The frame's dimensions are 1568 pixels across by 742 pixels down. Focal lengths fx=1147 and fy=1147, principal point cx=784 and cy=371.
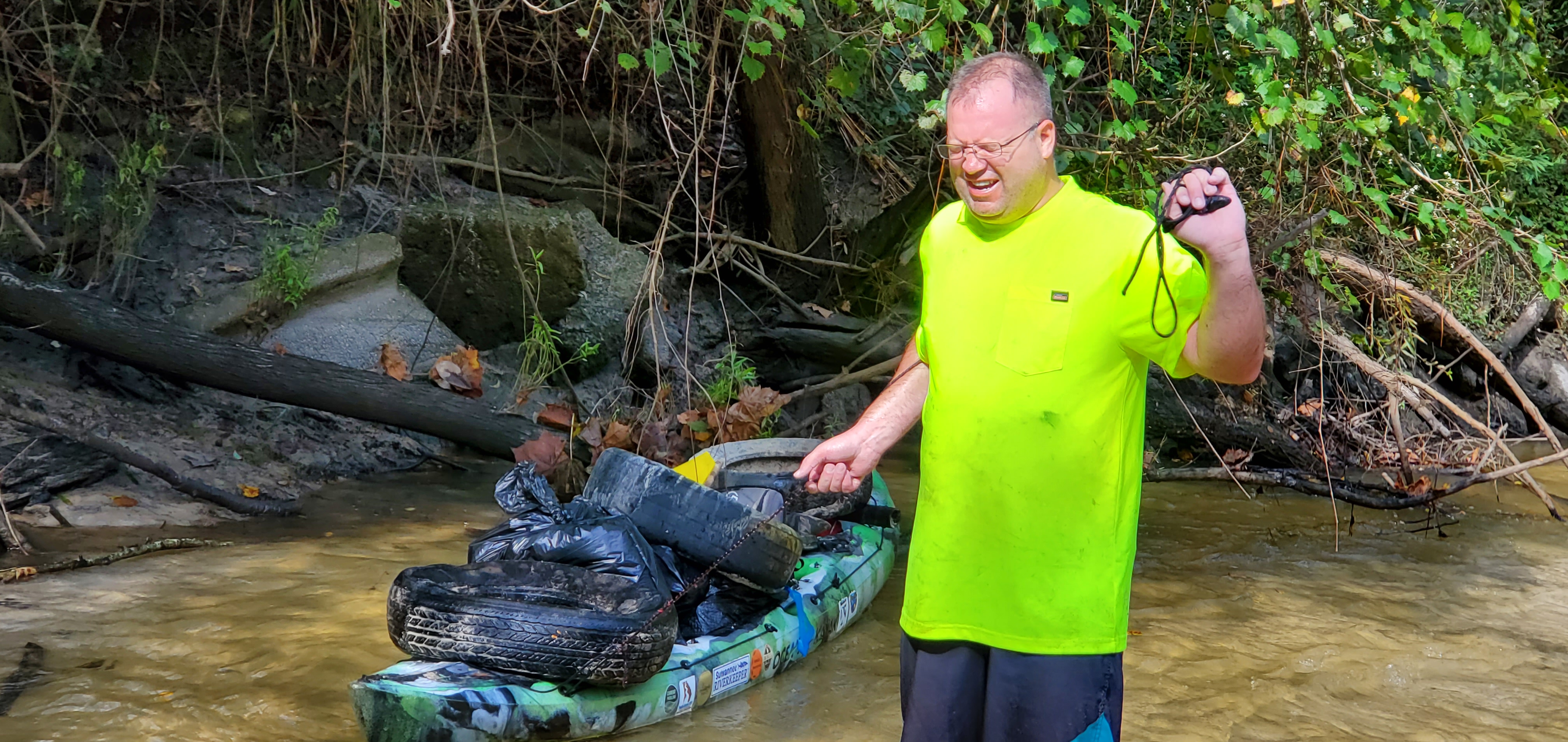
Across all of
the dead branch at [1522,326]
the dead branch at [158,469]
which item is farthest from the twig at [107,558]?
the dead branch at [1522,326]

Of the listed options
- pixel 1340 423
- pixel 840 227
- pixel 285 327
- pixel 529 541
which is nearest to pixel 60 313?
pixel 285 327

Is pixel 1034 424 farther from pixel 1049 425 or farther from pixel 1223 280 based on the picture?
pixel 1223 280

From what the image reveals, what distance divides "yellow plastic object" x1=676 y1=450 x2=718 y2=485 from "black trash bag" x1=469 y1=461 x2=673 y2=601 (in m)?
1.00

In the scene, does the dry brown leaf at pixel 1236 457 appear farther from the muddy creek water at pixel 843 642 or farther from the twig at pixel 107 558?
the twig at pixel 107 558

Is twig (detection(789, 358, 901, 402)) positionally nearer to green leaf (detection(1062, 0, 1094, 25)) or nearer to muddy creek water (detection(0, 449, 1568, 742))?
muddy creek water (detection(0, 449, 1568, 742))

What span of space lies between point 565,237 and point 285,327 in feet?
5.96

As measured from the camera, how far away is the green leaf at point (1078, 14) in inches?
154

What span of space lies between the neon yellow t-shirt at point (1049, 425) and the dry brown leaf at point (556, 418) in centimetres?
450

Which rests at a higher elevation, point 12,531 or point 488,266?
point 488,266

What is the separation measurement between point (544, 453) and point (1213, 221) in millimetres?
4645

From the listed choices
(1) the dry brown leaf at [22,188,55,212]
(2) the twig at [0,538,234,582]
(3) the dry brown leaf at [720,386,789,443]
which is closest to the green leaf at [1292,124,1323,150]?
(3) the dry brown leaf at [720,386,789,443]

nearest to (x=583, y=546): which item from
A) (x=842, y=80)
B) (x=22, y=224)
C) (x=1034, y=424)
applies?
(x=1034, y=424)

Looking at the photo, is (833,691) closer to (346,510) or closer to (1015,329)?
(1015,329)

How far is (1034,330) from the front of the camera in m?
2.12
